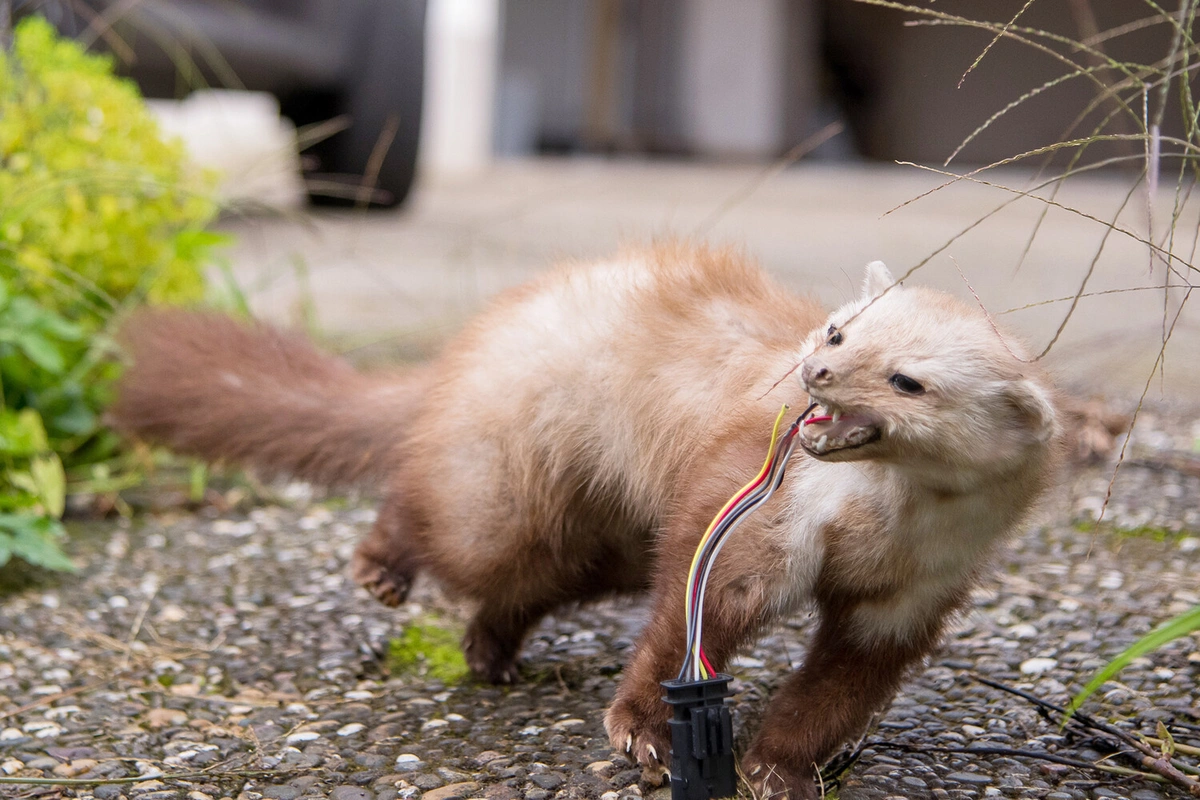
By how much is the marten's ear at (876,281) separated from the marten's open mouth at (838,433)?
10.7 inches

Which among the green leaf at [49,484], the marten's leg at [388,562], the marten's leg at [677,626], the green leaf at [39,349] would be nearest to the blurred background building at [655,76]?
the green leaf at [39,349]

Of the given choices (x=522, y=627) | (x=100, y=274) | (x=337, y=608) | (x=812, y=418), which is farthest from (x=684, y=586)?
(x=100, y=274)

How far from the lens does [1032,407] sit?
1.59 m

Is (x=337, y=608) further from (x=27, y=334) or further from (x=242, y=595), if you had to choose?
(x=27, y=334)

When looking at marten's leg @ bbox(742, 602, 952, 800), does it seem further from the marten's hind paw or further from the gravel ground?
the marten's hind paw

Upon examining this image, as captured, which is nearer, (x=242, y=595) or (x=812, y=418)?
(x=812, y=418)

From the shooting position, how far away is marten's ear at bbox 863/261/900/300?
1808mm

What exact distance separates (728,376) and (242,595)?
1297mm

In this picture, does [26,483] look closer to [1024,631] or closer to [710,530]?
[710,530]

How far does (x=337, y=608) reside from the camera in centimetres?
260

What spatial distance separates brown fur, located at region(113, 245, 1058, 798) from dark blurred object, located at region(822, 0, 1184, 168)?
23.0ft

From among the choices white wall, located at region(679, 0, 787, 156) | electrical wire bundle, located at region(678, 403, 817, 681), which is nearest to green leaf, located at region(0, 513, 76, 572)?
electrical wire bundle, located at region(678, 403, 817, 681)

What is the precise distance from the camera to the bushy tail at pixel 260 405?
2.53 meters

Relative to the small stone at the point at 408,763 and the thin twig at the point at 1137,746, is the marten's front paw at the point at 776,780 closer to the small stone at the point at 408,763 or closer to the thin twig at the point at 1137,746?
the thin twig at the point at 1137,746
